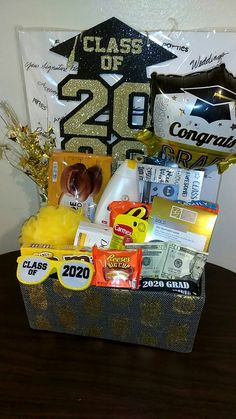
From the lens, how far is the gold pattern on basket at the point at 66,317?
27.4 inches

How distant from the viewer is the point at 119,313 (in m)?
0.68

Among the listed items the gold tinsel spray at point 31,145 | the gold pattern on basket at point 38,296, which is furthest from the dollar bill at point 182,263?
the gold tinsel spray at point 31,145

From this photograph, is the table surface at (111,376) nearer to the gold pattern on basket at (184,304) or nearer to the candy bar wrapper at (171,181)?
the gold pattern on basket at (184,304)

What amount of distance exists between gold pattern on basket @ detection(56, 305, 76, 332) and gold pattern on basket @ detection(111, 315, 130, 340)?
0.07 meters

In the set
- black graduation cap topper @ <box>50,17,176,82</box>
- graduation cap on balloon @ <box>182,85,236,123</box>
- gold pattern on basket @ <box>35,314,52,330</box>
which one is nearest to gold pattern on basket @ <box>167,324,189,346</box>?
gold pattern on basket @ <box>35,314,52,330</box>

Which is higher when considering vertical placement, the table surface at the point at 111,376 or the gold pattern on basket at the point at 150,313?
the gold pattern on basket at the point at 150,313

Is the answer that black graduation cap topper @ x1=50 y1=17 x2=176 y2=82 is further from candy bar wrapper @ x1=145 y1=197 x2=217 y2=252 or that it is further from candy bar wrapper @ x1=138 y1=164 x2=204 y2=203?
candy bar wrapper @ x1=145 y1=197 x2=217 y2=252

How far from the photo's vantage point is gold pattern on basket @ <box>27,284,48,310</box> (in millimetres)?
680

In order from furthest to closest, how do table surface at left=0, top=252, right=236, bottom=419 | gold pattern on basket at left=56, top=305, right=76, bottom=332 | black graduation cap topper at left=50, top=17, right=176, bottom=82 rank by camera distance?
1. black graduation cap topper at left=50, top=17, right=176, bottom=82
2. gold pattern on basket at left=56, top=305, right=76, bottom=332
3. table surface at left=0, top=252, right=236, bottom=419

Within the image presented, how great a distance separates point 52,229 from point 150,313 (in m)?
0.25

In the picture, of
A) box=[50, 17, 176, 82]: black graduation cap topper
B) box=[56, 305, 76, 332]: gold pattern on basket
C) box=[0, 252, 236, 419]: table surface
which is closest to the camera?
box=[0, 252, 236, 419]: table surface

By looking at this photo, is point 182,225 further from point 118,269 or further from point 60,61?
point 60,61

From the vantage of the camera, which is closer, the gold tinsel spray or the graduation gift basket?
the graduation gift basket

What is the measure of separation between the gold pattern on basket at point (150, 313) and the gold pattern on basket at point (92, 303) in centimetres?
7
